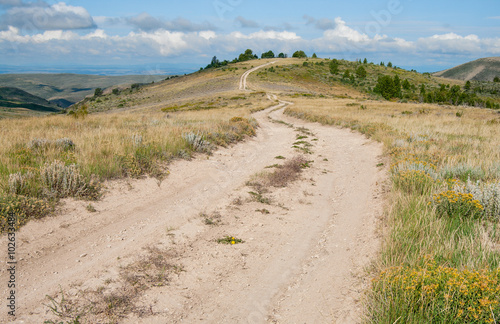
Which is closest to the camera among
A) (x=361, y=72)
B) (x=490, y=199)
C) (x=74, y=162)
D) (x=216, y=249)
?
(x=490, y=199)

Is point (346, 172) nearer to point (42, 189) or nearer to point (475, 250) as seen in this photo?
point (475, 250)

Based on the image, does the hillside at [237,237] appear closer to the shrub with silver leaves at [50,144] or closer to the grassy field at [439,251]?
the grassy field at [439,251]

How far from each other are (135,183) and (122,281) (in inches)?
A: 154

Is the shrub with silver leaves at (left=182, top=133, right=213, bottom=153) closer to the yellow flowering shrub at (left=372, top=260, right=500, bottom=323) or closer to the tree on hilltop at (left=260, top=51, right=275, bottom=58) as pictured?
the yellow flowering shrub at (left=372, top=260, right=500, bottom=323)

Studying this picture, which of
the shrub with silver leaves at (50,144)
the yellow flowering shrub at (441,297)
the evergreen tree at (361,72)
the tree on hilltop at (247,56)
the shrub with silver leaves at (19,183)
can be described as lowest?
the yellow flowering shrub at (441,297)

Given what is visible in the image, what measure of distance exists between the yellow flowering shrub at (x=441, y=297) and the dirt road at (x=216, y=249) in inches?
23.1

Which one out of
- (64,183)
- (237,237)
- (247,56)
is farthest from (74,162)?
(247,56)

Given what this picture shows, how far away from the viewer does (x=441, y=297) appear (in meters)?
3.21

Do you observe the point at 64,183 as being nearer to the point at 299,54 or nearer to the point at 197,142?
the point at 197,142

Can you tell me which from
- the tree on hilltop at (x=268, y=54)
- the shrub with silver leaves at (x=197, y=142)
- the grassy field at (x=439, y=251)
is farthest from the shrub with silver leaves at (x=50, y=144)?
the tree on hilltop at (x=268, y=54)

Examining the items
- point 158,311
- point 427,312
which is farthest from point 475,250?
point 158,311

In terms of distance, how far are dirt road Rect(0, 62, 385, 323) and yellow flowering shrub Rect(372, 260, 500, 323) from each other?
1.92 ft

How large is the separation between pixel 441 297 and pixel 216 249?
3595 millimetres

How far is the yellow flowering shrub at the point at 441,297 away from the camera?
2.97 m
